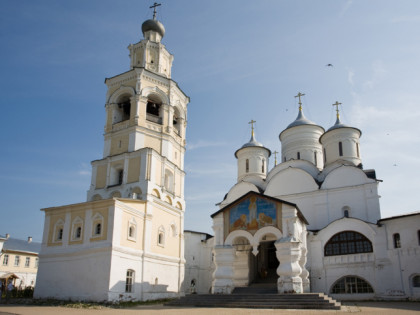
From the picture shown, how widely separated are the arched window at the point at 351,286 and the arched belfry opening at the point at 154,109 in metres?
12.9

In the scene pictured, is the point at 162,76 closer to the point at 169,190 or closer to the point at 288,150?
the point at 169,190

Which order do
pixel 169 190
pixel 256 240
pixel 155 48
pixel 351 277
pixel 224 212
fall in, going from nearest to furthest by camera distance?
pixel 256 240 < pixel 224 212 < pixel 351 277 < pixel 169 190 < pixel 155 48

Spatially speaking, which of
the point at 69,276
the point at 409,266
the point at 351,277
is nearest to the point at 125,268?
the point at 69,276

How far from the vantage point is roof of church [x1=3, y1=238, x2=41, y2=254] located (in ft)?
101

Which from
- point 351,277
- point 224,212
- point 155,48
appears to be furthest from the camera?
point 155,48

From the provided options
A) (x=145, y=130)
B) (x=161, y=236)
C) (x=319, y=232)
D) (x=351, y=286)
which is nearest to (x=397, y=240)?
(x=351, y=286)

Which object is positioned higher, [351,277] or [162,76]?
[162,76]

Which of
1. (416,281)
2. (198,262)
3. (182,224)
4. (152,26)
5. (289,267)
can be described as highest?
(152,26)

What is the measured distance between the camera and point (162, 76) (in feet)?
74.9

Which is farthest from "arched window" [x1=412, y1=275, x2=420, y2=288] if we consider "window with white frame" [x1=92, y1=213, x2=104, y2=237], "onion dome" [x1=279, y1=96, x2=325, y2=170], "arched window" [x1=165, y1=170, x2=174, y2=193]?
"window with white frame" [x1=92, y1=213, x2=104, y2=237]

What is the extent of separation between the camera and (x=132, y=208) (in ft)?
59.2

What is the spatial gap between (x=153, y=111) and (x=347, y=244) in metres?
13.1

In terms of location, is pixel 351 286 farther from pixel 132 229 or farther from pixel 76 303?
pixel 76 303

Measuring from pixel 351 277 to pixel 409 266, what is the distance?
2.83 metres
